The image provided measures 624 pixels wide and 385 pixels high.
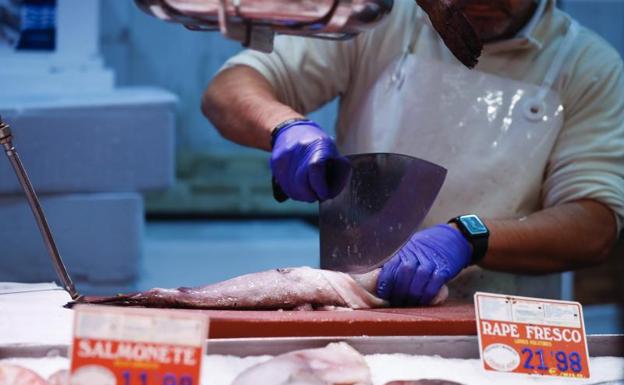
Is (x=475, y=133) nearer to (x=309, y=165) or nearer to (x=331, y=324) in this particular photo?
(x=309, y=165)

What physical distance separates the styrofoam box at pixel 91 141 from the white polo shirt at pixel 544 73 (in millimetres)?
861

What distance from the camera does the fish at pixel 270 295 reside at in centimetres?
146

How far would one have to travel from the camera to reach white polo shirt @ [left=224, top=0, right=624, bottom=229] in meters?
2.19

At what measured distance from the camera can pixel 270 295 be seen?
5.02 feet

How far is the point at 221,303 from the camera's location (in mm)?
1488

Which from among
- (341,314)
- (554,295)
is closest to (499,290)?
(554,295)

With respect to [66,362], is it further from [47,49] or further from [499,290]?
[47,49]

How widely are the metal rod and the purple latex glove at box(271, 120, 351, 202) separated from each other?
1.78 feet

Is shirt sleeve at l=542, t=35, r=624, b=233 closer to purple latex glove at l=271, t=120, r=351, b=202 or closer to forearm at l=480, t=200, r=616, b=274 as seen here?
forearm at l=480, t=200, r=616, b=274

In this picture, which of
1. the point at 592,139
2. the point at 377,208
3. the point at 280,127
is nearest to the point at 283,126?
the point at 280,127

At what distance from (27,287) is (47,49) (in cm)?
195

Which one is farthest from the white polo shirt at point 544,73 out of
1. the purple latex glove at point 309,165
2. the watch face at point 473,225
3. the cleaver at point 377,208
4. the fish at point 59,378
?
the fish at point 59,378

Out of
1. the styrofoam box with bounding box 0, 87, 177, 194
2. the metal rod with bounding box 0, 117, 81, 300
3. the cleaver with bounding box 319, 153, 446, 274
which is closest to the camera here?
the metal rod with bounding box 0, 117, 81, 300

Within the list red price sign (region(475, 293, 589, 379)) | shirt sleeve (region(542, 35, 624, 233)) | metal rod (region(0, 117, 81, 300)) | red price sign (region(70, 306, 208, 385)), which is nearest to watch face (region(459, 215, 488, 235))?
shirt sleeve (region(542, 35, 624, 233))
